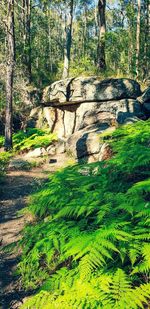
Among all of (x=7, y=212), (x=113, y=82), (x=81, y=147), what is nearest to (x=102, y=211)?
(x=7, y=212)

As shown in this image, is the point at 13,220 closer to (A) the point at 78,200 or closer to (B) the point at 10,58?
(A) the point at 78,200

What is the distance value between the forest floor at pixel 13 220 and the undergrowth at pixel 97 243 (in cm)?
33

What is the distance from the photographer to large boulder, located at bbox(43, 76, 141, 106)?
15766mm

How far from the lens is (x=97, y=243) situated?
2.77 metres

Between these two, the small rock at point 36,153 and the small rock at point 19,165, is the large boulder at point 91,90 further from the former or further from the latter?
the small rock at point 19,165

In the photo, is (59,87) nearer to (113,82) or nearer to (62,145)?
(113,82)

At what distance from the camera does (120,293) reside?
2.47m

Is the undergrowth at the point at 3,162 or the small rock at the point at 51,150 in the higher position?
the small rock at the point at 51,150

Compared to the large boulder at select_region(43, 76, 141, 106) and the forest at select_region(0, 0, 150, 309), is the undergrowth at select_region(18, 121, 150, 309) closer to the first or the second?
the forest at select_region(0, 0, 150, 309)

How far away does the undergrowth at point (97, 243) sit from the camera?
2.56 meters

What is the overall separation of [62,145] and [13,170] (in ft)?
10.1

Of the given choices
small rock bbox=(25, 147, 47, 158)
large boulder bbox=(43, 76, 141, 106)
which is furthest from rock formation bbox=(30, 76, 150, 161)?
small rock bbox=(25, 147, 47, 158)

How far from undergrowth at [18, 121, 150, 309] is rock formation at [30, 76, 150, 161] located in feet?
24.2

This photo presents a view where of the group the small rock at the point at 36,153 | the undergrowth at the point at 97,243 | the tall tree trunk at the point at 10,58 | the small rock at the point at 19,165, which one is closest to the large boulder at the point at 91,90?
the tall tree trunk at the point at 10,58
